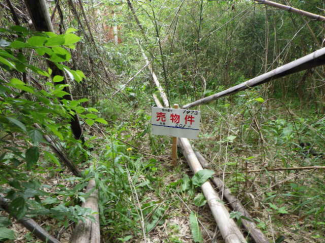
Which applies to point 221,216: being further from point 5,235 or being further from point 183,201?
point 5,235

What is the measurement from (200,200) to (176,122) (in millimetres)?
866

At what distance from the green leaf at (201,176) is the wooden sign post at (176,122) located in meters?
0.39

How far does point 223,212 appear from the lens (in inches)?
68.2

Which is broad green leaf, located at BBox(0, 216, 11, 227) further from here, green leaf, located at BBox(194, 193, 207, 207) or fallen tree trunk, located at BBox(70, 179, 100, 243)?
green leaf, located at BBox(194, 193, 207, 207)

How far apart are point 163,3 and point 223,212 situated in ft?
13.4

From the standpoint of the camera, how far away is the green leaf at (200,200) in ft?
6.44

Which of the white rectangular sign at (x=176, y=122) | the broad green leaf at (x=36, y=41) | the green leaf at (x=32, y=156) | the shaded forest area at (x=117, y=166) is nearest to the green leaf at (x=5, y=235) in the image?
the shaded forest area at (x=117, y=166)

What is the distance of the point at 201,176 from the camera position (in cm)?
220

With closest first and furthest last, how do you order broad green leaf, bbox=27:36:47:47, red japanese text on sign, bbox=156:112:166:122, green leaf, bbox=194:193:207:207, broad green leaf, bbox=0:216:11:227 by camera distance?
broad green leaf, bbox=27:36:47:47 < broad green leaf, bbox=0:216:11:227 < green leaf, bbox=194:193:207:207 < red japanese text on sign, bbox=156:112:166:122

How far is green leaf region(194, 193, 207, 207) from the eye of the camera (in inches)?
77.3

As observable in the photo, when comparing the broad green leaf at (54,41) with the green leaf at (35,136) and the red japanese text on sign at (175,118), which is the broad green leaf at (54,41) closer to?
the green leaf at (35,136)

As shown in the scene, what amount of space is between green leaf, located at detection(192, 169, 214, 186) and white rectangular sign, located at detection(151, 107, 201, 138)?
396 mm

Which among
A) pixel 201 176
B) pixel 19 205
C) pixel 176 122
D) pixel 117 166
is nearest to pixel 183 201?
pixel 201 176

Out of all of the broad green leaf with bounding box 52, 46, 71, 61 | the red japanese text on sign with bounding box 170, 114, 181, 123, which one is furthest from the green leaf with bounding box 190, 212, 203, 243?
the broad green leaf with bounding box 52, 46, 71, 61
